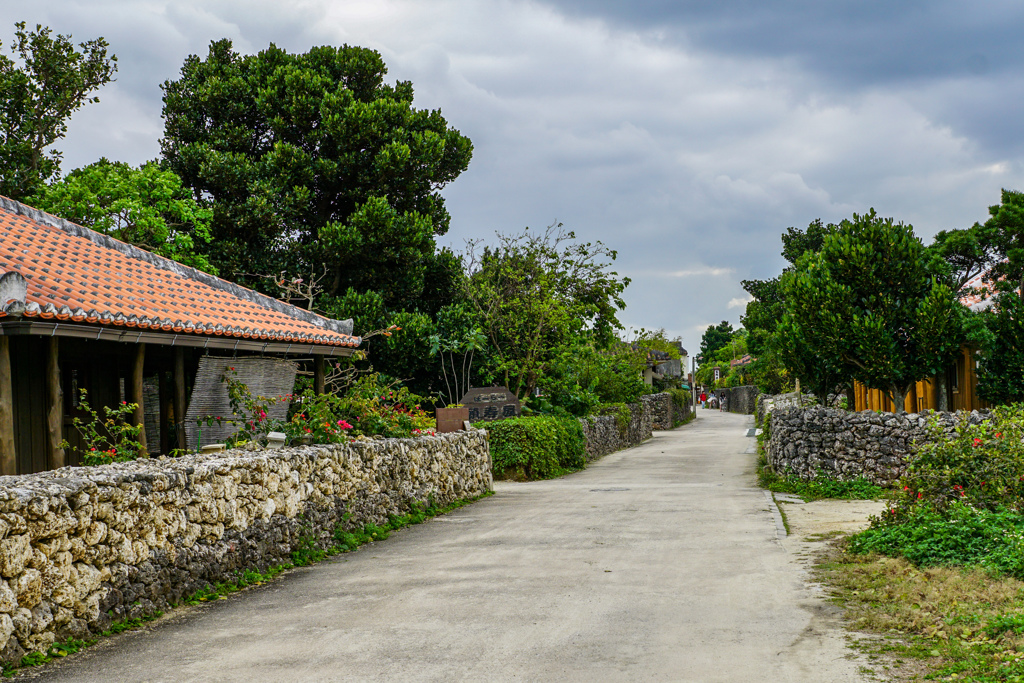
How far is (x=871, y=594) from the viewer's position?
7602 millimetres

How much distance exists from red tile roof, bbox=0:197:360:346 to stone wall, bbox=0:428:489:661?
2.40 m

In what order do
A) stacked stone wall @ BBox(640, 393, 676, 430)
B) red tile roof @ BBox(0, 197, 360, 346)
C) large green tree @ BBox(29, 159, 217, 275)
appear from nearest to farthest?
red tile roof @ BBox(0, 197, 360, 346), large green tree @ BBox(29, 159, 217, 275), stacked stone wall @ BBox(640, 393, 676, 430)

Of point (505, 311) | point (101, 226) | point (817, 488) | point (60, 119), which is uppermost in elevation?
point (60, 119)

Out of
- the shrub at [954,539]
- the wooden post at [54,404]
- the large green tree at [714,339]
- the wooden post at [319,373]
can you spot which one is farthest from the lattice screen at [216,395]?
the large green tree at [714,339]

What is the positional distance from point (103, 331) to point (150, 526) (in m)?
3.80

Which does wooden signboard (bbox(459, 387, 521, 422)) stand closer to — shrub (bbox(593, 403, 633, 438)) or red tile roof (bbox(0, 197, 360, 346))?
red tile roof (bbox(0, 197, 360, 346))

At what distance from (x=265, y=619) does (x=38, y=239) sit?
8742 mm

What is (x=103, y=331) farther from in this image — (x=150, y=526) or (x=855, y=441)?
(x=855, y=441)

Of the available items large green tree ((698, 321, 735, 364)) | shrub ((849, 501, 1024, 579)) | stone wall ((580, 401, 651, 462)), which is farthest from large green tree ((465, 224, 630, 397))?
large green tree ((698, 321, 735, 364))

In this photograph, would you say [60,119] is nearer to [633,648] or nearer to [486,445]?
[486,445]

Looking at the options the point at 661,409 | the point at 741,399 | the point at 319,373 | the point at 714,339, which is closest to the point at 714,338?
the point at 714,339

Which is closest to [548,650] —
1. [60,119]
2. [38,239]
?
[38,239]

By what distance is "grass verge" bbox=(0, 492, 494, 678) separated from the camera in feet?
20.3

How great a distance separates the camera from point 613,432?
30.4m
